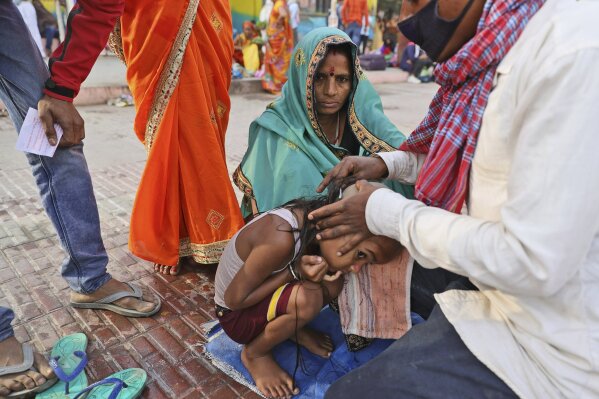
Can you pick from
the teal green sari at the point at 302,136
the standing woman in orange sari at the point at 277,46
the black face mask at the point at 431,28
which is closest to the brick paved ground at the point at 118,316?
the teal green sari at the point at 302,136

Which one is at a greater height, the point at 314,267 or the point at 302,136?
the point at 302,136

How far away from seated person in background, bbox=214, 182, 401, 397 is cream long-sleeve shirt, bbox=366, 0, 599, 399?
37 centimetres

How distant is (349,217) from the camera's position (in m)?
1.45

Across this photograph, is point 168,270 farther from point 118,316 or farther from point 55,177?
point 55,177

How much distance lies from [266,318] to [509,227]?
1060 millimetres

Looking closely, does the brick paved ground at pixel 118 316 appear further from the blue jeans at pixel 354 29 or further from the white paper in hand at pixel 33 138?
the blue jeans at pixel 354 29

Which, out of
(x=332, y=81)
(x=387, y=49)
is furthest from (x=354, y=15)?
(x=332, y=81)

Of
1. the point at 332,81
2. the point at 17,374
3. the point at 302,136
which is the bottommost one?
the point at 17,374

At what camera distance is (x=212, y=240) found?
8.46 ft

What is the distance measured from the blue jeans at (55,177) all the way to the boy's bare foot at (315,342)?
3.33 ft

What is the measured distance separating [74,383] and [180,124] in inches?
51.9

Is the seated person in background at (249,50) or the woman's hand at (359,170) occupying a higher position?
the woman's hand at (359,170)

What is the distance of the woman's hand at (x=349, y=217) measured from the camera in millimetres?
1433

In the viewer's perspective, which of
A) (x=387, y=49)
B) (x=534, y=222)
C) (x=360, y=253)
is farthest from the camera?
(x=387, y=49)
